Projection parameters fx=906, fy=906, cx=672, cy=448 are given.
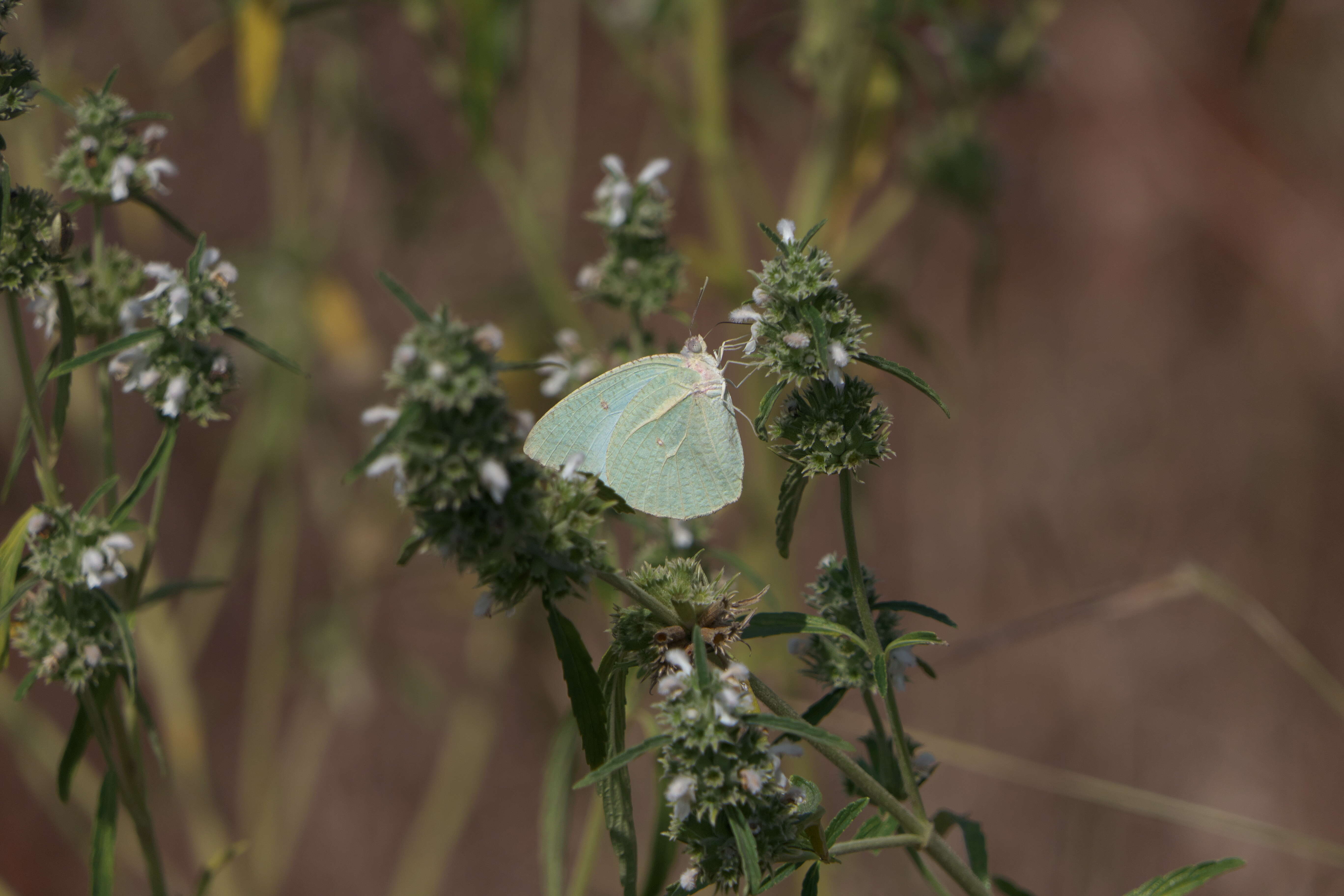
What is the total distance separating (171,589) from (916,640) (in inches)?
31.6

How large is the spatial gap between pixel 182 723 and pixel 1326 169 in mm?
5473

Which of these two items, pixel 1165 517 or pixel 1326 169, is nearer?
pixel 1165 517

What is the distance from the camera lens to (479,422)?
26.2 inches

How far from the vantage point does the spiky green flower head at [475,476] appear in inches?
25.1

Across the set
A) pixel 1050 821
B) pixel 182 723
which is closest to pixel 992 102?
pixel 182 723

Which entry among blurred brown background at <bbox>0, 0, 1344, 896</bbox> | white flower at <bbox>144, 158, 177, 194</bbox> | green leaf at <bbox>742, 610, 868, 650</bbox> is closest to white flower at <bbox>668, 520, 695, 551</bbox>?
green leaf at <bbox>742, 610, 868, 650</bbox>

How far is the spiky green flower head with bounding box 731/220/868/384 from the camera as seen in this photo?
31.4 inches

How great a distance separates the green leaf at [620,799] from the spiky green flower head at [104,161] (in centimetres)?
70

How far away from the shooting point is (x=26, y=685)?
0.81 m

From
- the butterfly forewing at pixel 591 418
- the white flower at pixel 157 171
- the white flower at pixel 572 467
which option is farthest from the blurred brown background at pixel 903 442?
the white flower at pixel 572 467

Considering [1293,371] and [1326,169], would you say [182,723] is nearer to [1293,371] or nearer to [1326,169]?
[1293,371]

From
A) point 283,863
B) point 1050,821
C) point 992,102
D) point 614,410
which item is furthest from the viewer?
point 1050,821

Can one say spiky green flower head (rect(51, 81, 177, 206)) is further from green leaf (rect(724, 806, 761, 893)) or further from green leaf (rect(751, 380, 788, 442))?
green leaf (rect(724, 806, 761, 893))

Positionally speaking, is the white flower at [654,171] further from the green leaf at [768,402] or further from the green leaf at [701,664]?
the green leaf at [701,664]
